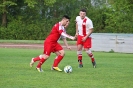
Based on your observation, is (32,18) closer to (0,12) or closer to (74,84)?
(0,12)

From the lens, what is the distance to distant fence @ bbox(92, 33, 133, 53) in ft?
100

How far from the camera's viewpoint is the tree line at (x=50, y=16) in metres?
49.8

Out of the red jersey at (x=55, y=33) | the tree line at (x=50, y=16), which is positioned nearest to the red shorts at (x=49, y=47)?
Result: the red jersey at (x=55, y=33)

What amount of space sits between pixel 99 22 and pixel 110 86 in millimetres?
40963

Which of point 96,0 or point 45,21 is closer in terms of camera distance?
point 45,21

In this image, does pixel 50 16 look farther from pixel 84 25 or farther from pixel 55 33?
pixel 55 33

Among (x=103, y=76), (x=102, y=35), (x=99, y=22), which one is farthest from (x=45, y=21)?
(x=103, y=76)

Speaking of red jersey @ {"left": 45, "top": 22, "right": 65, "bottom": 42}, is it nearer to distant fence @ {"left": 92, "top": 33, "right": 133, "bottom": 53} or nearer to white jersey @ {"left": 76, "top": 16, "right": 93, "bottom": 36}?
white jersey @ {"left": 76, "top": 16, "right": 93, "bottom": 36}

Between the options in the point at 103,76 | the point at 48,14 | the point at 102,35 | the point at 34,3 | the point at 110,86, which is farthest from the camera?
the point at 48,14

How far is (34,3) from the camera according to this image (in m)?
53.9

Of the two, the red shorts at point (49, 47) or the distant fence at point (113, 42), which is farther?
the distant fence at point (113, 42)

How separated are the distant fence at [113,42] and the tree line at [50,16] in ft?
53.5

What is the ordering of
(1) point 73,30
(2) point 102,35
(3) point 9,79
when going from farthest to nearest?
(1) point 73,30, (2) point 102,35, (3) point 9,79

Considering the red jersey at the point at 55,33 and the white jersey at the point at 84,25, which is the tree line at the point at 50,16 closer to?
the white jersey at the point at 84,25
